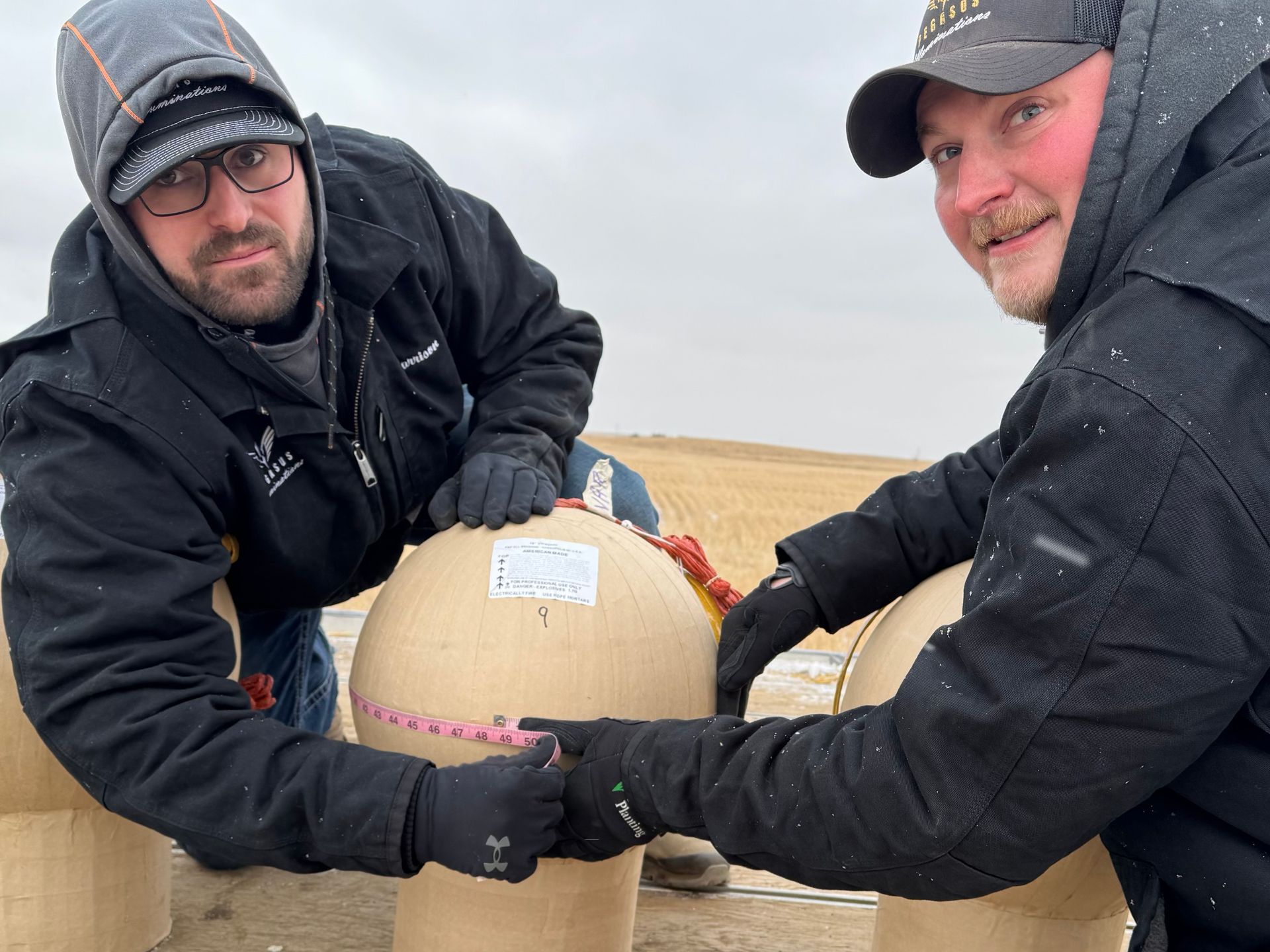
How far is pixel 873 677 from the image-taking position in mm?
2316

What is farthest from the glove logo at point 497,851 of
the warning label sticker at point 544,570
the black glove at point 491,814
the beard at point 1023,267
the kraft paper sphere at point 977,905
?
the beard at point 1023,267

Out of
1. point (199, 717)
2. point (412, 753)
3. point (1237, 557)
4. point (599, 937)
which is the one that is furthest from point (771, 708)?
point (1237, 557)

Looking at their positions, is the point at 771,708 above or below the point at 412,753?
below

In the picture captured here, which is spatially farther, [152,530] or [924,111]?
[152,530]

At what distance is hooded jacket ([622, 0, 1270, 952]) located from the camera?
1.42 metres

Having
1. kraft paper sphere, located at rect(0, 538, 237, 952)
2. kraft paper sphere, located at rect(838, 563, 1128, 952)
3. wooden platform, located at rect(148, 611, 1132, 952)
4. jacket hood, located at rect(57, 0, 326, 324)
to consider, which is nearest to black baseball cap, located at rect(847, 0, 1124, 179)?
kraft paper sphere, located at rect(838, 563, 1128, 952)

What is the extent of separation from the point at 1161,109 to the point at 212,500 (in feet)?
6.81

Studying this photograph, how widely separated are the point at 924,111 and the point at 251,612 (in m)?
2.36

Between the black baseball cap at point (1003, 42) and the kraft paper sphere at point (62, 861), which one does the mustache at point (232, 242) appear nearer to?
the kraft paper sphere at point (62, 861)

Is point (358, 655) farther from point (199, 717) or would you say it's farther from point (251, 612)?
point (251, 612)

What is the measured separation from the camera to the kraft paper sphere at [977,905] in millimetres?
2197

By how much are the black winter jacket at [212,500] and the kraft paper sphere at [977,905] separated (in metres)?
1.06

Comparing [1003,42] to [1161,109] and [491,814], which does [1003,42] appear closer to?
[1161,109]

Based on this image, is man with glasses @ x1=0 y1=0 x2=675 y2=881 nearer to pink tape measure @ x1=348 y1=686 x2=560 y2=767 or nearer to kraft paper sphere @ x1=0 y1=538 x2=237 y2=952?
pink tape measure @ x1=348 y1=686 x2=560 y2=767
